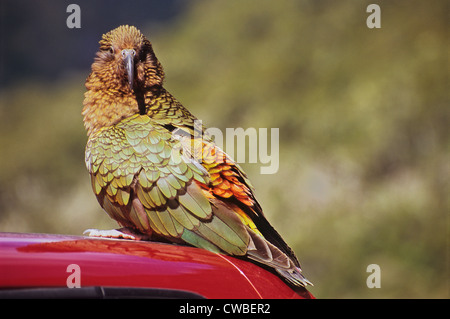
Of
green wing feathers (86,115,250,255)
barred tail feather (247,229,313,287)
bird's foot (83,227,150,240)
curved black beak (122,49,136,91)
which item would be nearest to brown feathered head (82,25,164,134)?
curved black beak (122,49,136,91)

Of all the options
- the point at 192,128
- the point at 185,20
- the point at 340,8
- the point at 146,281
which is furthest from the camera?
the point at 185,20

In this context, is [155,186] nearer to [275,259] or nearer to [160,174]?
[160,174]

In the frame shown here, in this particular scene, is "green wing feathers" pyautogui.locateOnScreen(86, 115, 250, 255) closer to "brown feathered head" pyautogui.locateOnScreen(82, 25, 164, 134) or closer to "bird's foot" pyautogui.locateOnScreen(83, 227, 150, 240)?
"bird's foot" pyautogui.locateOnScreen(83, 227, 150, 240)

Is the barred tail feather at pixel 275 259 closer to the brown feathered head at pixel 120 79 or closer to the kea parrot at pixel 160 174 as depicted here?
the kea parrot at pixel 160 174

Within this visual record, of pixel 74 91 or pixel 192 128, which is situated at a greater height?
pixel 74 91

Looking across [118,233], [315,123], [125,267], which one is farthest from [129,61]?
[315,123]

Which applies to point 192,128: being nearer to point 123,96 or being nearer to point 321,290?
point 123,96

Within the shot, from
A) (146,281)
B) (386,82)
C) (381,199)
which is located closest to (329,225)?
(381,199)
